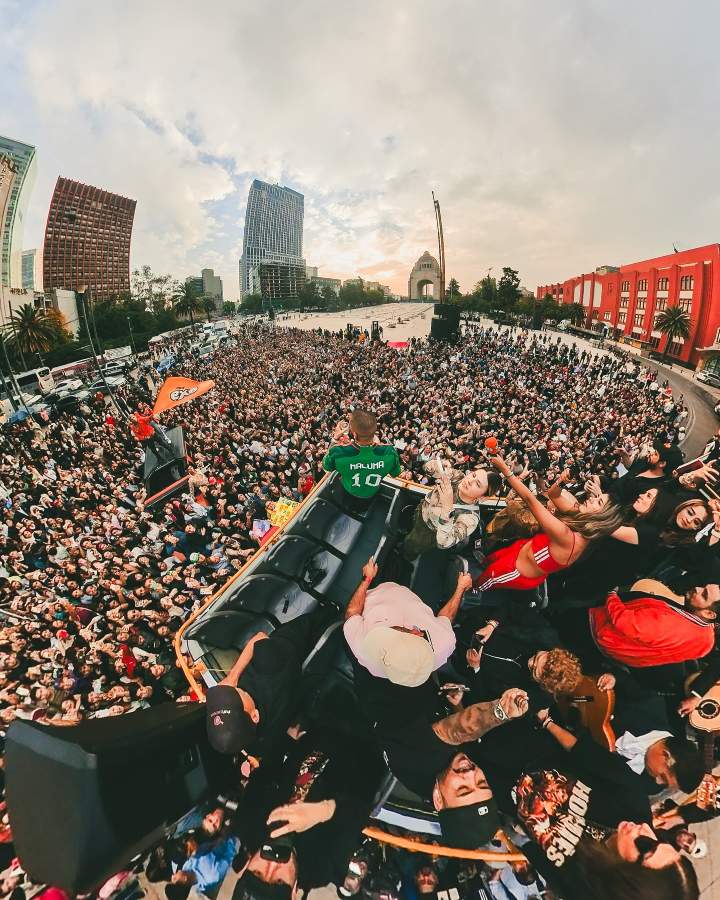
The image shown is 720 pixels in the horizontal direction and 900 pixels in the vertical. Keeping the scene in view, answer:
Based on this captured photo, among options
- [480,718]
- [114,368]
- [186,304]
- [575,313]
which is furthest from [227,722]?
[186,304]

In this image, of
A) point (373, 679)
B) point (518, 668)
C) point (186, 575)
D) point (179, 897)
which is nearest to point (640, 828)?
point (518, 668)

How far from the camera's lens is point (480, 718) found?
6.48 ft

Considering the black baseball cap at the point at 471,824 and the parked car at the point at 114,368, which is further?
the parked car at the point at 114,368

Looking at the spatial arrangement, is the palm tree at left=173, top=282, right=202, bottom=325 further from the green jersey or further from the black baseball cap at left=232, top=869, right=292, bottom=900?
the black baseball cap at left=232, top=869, right=292, bottom=900

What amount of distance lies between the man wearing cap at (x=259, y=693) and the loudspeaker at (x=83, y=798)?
323 mm

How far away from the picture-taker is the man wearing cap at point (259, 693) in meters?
1.96

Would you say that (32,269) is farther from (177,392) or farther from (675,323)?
(675,323)

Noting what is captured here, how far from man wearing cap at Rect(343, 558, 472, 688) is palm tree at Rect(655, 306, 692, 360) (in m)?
50.4

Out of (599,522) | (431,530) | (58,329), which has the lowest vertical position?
(431,530)

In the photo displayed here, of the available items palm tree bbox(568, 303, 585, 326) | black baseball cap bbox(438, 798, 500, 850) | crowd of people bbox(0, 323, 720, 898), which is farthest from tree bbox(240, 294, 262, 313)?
black baseball cap bbox(438, 798, 500, 850)

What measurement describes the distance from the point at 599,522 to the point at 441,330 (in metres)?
32.1

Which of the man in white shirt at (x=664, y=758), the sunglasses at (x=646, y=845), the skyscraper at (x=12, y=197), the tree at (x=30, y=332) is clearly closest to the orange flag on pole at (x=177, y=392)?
the man in white shirt at (x=664, y=758)

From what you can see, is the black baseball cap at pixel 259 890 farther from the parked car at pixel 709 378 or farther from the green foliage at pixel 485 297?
the green foliage at pixel 485 297

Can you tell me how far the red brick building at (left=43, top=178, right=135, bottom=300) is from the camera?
9081 cm
